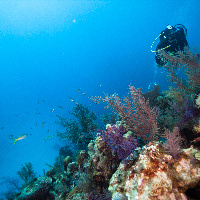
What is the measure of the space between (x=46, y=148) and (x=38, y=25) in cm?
8020

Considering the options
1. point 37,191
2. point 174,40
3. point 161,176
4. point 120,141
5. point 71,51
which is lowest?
point 161,176

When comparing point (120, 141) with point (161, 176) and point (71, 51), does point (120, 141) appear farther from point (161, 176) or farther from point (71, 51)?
point (71, 51)

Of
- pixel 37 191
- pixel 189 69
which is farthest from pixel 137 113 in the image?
pixel 37 191

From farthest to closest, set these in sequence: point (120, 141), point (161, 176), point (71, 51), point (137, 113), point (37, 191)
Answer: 1. point (71, 51)
2. point (37, 191)
3. point (137, 113)
4. point (120, 141)
5. point (161, 176)

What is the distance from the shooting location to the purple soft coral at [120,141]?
3124mm

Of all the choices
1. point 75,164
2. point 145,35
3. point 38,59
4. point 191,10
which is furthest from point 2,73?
point 191,10

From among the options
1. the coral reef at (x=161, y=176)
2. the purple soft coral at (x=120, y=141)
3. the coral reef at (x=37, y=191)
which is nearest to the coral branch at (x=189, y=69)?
the purple soft coral at (x=120, y=141)

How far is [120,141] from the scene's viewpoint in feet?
11.2

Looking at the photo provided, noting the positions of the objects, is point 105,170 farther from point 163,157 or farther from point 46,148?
point 46,148

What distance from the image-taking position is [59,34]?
97.8 metres

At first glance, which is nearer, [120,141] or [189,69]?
[120,141]

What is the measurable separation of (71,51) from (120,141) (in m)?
118

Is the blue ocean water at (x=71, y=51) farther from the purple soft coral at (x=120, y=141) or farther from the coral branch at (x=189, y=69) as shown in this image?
the purple soft coral at (x=120, y=141)

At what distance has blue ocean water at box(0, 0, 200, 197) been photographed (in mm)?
73562
